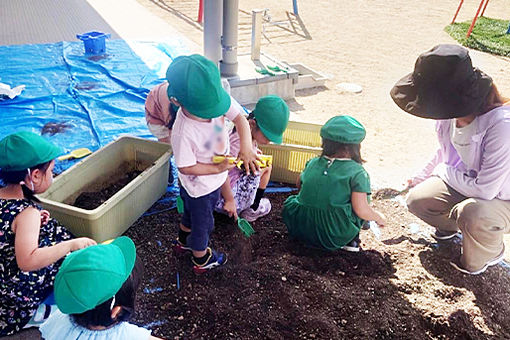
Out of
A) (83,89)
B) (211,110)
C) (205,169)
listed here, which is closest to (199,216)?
(205,169)

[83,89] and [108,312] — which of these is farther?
[83,89]

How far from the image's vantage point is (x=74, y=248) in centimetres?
186

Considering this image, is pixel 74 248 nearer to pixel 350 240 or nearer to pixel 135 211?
pixel 135 211

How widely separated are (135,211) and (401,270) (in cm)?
158

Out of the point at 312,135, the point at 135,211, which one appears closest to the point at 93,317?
the point at 135,211

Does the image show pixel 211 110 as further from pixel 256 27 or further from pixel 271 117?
pixel 256 27

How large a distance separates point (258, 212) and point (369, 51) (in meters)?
5.03

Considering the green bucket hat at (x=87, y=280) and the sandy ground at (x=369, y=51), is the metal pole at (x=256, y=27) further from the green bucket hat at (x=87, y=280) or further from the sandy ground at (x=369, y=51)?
the green bucket hat at (x=87, y=280)

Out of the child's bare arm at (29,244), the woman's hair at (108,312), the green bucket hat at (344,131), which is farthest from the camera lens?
the green bucket hat at (344,131)

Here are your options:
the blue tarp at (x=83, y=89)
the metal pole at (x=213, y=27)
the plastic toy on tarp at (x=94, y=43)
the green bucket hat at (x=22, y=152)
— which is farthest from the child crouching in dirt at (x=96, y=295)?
the plastic toy on tarp at (x=94, y=43)

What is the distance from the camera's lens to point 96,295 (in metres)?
1.26

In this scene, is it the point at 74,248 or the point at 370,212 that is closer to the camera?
the point at 74,248

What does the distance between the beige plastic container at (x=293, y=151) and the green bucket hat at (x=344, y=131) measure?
792 mm

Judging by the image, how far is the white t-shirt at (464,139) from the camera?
7.95 feet
